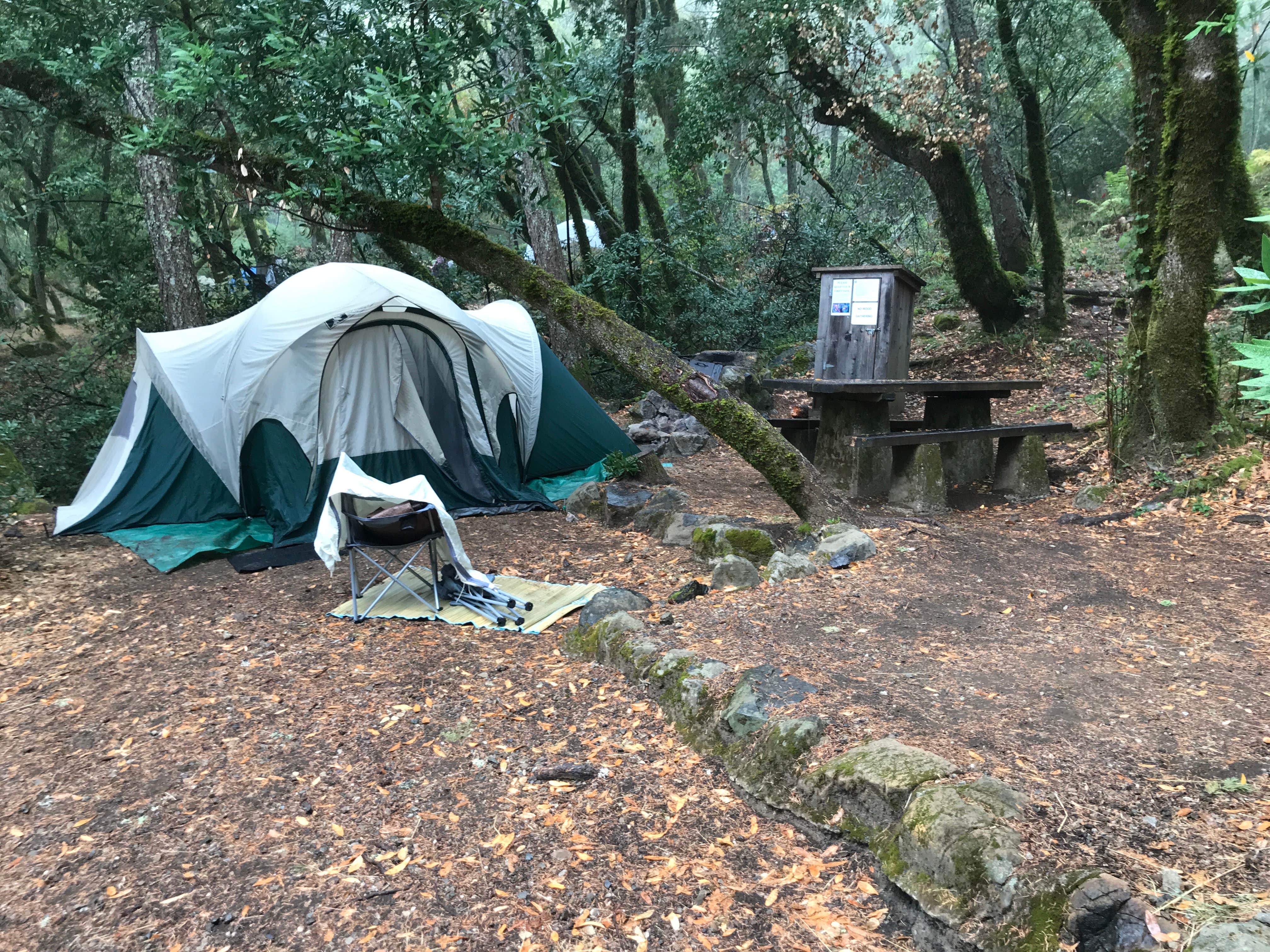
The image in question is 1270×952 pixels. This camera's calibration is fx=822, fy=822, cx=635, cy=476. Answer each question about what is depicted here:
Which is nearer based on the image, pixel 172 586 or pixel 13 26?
pixel 172 586

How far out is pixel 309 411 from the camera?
20.8 ft

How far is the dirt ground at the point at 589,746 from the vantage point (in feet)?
7.59

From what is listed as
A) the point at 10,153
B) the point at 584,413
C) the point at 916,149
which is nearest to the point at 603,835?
the point at 584,413

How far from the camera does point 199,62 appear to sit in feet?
16.5

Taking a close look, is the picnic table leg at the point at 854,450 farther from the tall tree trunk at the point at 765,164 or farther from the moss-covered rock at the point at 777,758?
the tall tree trunk at the point at 765,164

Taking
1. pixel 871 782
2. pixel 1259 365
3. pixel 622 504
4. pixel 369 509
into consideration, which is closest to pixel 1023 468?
pixel 622 504

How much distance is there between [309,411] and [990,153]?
874 centimetres

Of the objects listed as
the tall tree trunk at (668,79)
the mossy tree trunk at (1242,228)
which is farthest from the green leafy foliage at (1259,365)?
the tall tree trunk at (668,79)

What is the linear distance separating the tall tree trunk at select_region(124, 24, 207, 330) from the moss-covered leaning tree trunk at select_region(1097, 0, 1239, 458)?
8.57 metres

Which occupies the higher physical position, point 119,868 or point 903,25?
point 903,25

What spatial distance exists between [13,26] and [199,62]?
3.29 metres

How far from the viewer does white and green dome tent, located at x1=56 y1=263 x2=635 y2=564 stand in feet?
20.5

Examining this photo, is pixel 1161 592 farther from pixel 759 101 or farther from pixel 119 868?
pixel 759 101

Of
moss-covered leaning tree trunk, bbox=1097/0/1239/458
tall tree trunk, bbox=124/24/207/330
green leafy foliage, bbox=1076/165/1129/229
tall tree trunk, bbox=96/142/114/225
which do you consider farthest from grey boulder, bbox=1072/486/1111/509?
tall tree trunk, bbox=96/142/114/225
